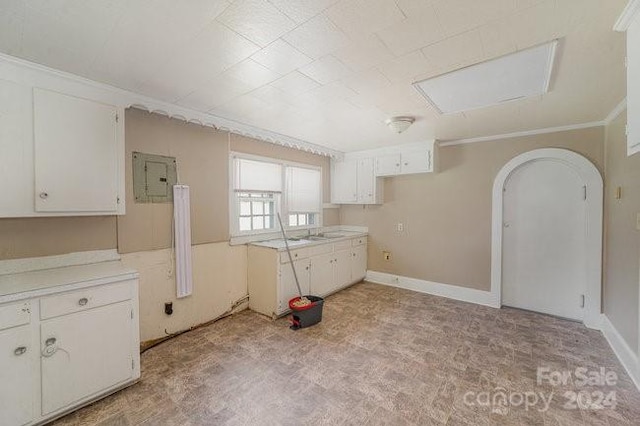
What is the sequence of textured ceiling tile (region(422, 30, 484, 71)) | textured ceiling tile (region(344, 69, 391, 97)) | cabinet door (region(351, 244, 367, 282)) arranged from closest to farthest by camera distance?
1. textured ceiling tile (region(422, 30, 484, 71))
2. textured ceiling tile (region(344, 69, 391, 97))
3. cabinet door (region(351, 244, 367, 282))

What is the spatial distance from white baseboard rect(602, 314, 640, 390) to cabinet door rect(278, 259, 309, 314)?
3.14m

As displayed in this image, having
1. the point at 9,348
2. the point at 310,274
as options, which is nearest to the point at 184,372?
the point at 9,348

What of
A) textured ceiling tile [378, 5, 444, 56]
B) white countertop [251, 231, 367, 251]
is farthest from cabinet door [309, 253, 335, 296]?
textured ceiling tile [378, 5, 444, 56]

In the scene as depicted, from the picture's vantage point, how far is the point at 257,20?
1420 millimetres

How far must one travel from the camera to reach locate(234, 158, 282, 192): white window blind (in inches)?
138

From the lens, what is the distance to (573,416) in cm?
179

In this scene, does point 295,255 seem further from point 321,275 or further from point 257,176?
point 257,176

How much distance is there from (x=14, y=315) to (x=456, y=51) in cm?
322

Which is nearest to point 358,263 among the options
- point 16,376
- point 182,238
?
point 182,238

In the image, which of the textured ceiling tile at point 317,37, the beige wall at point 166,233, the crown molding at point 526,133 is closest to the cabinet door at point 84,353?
the beige wall at point 166,233

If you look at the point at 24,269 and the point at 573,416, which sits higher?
the point at 24,269

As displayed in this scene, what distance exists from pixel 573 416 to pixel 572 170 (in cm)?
279

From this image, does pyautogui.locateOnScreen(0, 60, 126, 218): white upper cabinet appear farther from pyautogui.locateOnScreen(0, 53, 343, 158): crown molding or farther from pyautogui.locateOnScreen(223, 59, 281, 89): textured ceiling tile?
pyautogui.locateOnScreen(223, 59, 281, 89): textured ceiling tile

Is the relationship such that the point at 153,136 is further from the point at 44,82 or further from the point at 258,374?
the point at 258,374
